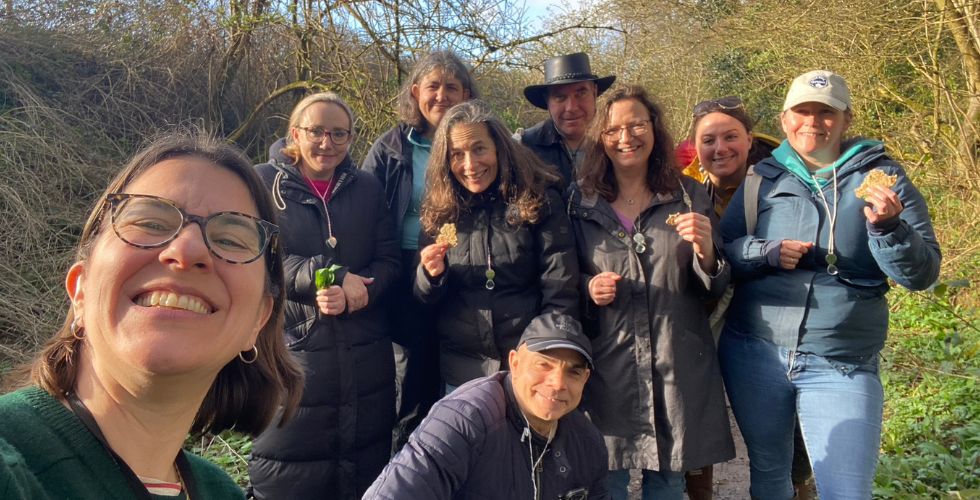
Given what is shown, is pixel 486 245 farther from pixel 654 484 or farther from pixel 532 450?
pixel 654 484

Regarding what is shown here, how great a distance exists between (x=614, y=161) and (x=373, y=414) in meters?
1.70

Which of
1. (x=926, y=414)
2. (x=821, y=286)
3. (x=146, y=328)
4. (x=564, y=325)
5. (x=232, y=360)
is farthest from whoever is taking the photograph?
(x=926, y=414)

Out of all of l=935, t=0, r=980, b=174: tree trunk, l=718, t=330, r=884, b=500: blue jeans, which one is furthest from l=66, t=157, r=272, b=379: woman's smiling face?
l=935, t=0, r=980, b=174: tree trunk

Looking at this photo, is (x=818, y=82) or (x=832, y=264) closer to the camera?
(x=832, y=264)

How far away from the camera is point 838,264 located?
9.68 ft

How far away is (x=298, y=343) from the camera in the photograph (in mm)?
3232

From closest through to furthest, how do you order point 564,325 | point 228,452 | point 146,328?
point 146,328 → point 564,325 → point 228,452

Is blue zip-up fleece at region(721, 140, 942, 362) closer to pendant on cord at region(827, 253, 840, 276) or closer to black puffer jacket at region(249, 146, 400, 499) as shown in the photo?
pendant on cord at region(827, 253, 840, 276)

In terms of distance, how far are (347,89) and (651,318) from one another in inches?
201

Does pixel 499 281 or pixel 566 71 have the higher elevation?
pixel 566 71

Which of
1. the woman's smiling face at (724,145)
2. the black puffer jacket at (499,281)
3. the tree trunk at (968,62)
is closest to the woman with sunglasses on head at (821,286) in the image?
the woman's smiling face at (724,145)

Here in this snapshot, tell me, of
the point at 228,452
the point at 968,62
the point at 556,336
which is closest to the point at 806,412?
the point at 556,336

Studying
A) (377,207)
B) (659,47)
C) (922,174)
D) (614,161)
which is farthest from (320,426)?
(659,47)

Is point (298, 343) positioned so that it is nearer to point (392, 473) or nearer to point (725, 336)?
point (392, 473)
